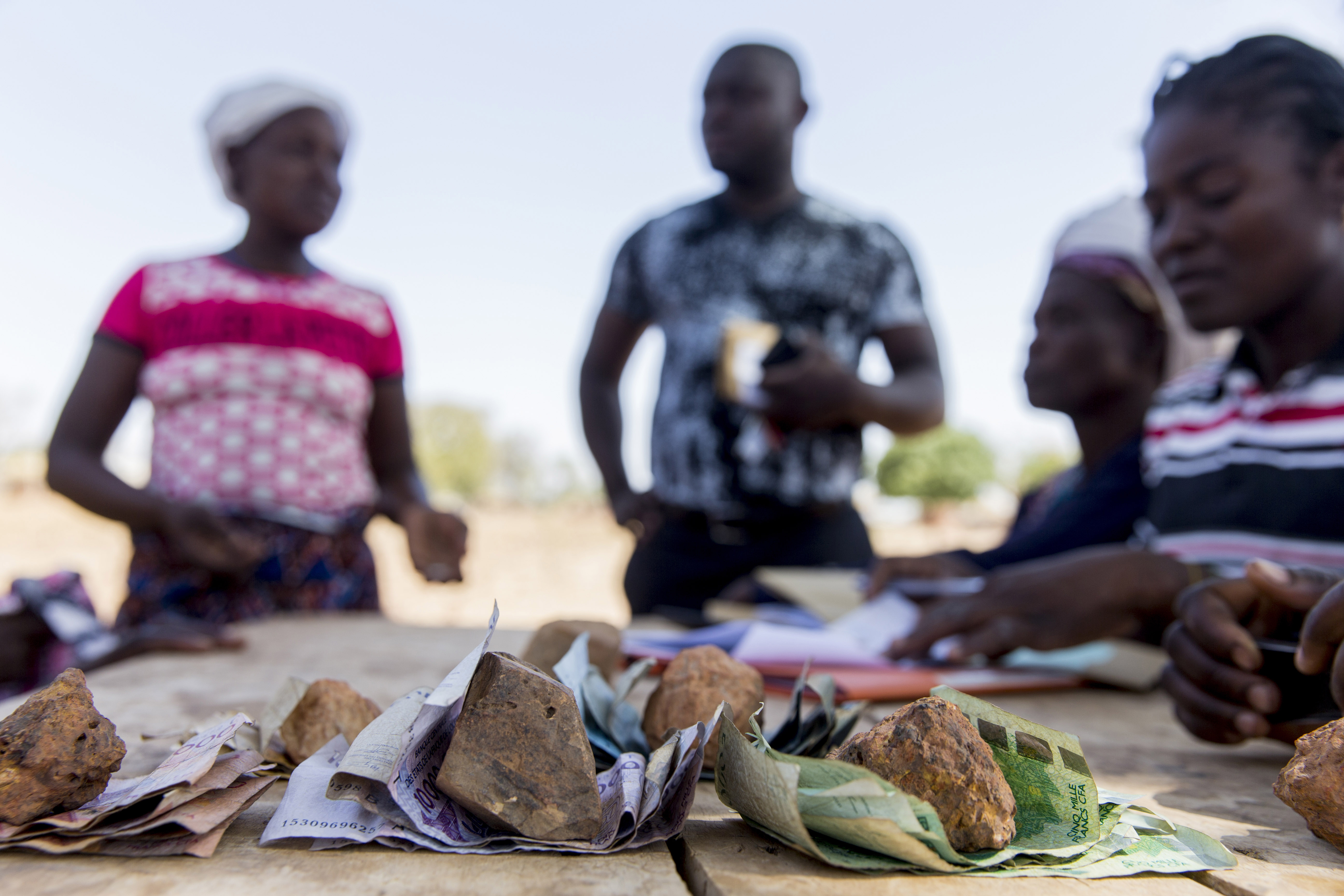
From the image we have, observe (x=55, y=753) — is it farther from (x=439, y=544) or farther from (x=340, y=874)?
(x=439, y=544)

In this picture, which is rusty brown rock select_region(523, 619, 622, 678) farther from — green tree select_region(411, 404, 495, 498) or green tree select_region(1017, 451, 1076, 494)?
green tree select_region(411, 404, 495, 498)

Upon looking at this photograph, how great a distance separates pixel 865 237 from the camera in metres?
2.32

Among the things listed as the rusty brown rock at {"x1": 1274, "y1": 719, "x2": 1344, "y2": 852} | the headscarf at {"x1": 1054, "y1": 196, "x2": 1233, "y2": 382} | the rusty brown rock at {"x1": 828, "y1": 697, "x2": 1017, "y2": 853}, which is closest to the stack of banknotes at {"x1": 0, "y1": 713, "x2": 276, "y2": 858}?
the rusty brown rock at {"x1": 828, "y1": 697, "x2": 1017, "y2": 853}

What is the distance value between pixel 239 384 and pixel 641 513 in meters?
1.03

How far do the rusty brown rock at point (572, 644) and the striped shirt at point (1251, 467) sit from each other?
1.00 m

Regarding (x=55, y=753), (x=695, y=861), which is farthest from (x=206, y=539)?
(x=695, y=861)

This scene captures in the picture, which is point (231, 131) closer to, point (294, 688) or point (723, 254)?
point (723, 254)

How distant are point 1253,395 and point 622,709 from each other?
56.7 inches

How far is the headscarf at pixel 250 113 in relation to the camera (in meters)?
2.15

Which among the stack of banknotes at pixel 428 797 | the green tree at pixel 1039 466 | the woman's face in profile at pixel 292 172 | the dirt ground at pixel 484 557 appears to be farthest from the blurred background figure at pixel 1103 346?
the green tree at pixel 1039 466

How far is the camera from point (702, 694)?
0.89 meters

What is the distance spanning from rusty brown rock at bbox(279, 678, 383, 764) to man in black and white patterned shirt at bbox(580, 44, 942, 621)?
4.35 feet

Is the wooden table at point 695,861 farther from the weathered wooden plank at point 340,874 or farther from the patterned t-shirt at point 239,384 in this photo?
the patterned t-shirt at point 239,384

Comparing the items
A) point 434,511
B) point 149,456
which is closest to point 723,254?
point 434,511
